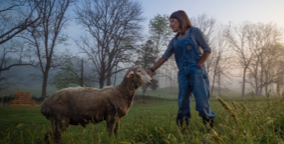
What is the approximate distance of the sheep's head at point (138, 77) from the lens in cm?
346

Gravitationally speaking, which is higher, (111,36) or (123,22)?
(123,22)

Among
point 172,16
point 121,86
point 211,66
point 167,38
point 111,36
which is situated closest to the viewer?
point 172,16

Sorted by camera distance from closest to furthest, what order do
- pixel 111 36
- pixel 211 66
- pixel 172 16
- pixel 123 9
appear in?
pixel 172 16 → pixel 111 36 → pixel 123 9 → pixel 211 66

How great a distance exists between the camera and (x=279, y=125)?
103 inches

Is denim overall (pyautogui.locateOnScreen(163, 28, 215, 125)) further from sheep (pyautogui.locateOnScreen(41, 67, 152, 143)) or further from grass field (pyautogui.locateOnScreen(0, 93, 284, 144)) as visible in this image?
sheep (pyautogui.locateOnScreen(41, 67, 152, 143))

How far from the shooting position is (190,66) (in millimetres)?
2918

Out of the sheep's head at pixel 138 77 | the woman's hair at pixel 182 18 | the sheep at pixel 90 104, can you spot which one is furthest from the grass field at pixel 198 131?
the woman's hair at pixel 182 18

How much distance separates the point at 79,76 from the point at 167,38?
14621mm

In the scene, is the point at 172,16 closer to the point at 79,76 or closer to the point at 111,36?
the point at 111,36

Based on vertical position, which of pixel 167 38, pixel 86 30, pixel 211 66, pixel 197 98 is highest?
pixel 167 38

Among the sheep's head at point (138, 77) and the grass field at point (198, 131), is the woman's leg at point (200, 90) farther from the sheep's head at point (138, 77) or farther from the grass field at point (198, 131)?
the sheep's head at point (138, 77)

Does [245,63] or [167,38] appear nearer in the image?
[167,38]

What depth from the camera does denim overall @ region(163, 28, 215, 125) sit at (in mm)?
2861

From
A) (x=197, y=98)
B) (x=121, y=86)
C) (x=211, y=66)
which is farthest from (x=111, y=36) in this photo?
(x=211, y=66)
